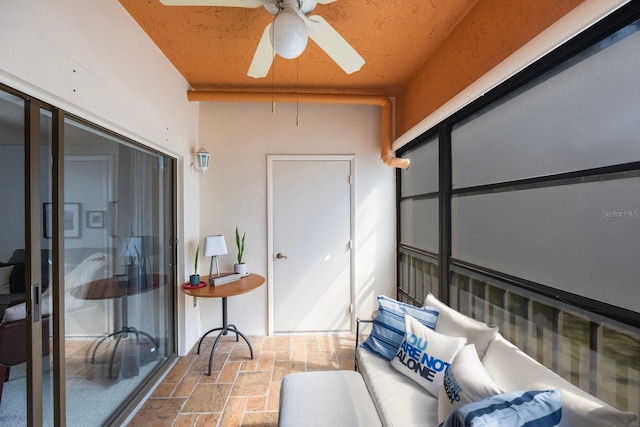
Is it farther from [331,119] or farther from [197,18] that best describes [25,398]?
[331,119]

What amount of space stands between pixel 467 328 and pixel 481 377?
1.53 feet

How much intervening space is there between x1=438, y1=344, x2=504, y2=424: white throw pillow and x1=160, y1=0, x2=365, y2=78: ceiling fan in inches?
66.2

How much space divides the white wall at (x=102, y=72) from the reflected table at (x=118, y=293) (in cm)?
46

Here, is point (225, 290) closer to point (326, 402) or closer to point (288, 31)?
point (326, 402)

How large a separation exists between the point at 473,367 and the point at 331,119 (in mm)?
2569

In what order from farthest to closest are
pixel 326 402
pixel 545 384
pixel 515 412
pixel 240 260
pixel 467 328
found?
pixel 240 260 < pixel 467 328 < pixel 326 402 < pixel 545 384 < pixel 515 412

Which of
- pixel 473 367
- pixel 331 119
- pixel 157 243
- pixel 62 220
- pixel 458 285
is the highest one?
pixel 331 119

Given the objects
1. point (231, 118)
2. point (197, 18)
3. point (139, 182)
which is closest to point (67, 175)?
point (139, 182)

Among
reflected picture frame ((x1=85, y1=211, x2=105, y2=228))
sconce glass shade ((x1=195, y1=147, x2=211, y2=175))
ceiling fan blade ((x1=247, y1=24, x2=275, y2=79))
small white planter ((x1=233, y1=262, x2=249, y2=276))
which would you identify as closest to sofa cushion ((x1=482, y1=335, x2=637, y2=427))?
ceiling fan blade ((x1=247, y1=24, x2=275, y2=79))

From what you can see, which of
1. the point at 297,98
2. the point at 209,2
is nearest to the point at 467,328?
the point at 209,2

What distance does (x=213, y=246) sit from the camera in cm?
258

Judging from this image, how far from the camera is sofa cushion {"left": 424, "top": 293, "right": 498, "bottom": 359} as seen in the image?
141 cm

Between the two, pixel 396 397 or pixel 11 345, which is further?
pixel 396 397

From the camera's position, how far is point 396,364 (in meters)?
1.60
